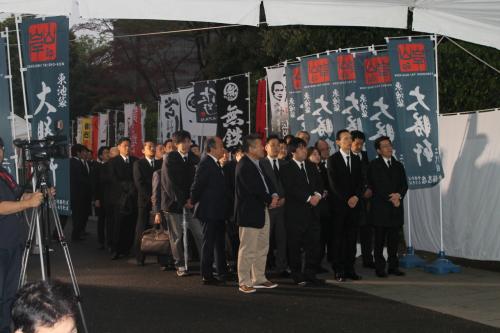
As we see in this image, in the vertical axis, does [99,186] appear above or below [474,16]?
below

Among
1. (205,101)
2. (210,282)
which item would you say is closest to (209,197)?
(210,282)

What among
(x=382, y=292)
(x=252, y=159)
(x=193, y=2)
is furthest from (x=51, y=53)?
(x=382, y=292)

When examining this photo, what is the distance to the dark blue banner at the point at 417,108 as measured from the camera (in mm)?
11086

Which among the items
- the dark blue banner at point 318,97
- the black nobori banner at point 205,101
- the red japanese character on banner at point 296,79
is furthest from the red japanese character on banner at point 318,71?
the black nobori banner at point 205,101

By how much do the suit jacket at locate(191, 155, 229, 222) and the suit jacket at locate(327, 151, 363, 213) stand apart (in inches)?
60.9

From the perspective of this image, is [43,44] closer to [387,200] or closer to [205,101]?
[387,200]

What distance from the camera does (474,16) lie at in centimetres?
489

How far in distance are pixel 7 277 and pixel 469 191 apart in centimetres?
754

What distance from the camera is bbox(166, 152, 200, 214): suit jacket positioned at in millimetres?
11492

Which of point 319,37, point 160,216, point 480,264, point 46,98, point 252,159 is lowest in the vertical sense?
point 480,264

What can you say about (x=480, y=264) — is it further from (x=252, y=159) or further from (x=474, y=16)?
(x=474, y=16)

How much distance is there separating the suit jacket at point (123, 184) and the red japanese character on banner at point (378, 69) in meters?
4.45

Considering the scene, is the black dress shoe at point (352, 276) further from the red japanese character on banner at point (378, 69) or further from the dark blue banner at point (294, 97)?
the dark blue banner at point (294, 97)

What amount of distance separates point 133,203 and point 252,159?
432cm
